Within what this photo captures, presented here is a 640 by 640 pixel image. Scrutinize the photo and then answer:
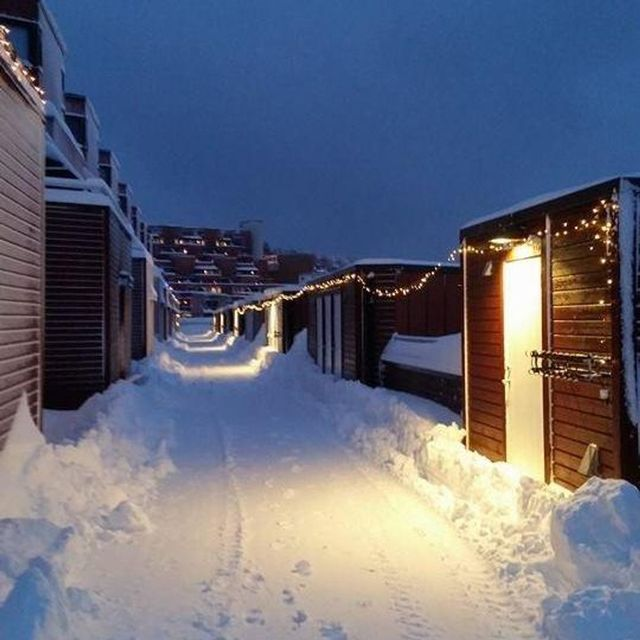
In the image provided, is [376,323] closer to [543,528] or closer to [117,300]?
[117,300]

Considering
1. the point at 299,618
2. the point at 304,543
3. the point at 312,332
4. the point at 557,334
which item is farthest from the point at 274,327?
the point at 299,618

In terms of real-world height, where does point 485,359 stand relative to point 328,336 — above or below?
below

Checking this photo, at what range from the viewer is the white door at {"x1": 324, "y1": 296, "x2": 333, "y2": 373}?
61.9 ft

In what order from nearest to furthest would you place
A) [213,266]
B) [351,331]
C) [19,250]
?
[19,250], [351,331], [213,266]

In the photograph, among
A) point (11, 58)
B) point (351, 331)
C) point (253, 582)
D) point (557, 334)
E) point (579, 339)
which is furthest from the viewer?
point (351, 331)

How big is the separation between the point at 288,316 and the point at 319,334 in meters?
6.77

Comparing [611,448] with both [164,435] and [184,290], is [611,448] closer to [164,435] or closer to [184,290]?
[164,435]

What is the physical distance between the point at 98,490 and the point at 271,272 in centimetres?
10304

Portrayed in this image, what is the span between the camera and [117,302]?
15.3 metres

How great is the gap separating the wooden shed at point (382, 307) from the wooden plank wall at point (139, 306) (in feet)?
28.6

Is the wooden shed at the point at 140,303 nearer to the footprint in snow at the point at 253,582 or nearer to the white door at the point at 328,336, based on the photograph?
the white door at the point at 328,336

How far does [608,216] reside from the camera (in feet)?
18.9

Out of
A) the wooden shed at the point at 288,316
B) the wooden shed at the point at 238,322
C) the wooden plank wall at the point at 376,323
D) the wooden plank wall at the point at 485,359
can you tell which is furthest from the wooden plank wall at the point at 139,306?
the wooden shed at the point at 238,322

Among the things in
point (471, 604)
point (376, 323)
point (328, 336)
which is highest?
point (376, 323)
